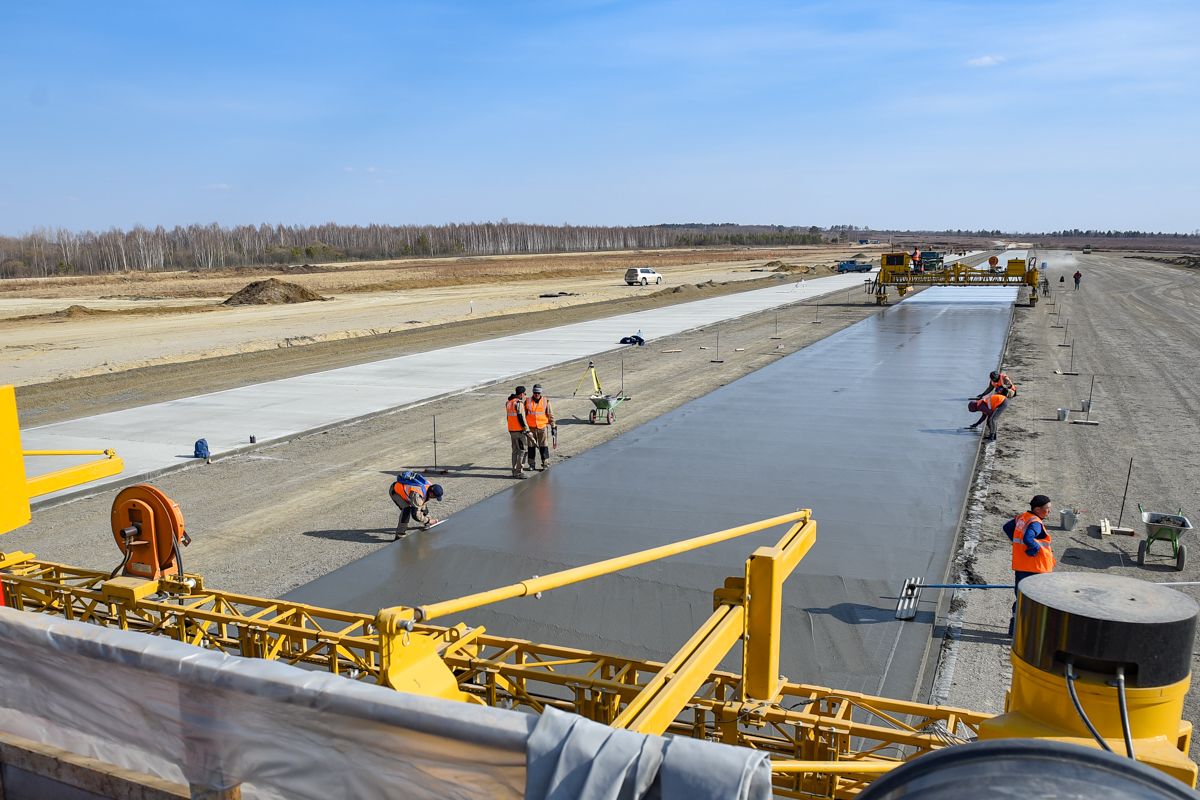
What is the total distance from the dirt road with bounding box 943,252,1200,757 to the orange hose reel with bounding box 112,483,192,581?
24.8 ft

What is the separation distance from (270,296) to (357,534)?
4891 cm

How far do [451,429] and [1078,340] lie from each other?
93.3 ft

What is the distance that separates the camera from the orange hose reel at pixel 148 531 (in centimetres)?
805

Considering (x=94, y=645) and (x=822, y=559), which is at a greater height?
(x=94, y=645)

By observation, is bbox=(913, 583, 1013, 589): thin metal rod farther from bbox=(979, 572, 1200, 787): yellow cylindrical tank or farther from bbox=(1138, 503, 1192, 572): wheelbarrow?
bbox=(979, 572, 1200, 787): yellow cylindrical tank

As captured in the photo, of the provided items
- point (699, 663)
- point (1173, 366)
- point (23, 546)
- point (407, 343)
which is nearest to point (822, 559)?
point (699, 663)

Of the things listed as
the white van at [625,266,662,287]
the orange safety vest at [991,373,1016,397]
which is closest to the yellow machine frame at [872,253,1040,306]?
the white van at [625,266,662,287]

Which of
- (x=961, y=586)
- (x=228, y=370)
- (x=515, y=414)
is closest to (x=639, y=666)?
(x=961, y=586)

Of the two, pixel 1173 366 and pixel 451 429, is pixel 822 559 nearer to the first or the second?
pixel 451 429

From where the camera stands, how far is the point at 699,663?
523 cm

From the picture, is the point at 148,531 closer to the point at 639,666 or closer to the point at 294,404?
the point at 639,666

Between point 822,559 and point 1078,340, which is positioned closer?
point 822,559

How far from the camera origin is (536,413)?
1650 centimetres

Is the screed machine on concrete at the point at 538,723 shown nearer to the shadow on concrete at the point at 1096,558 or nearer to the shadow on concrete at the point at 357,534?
the shadow on concrete at the point at 1096,558
